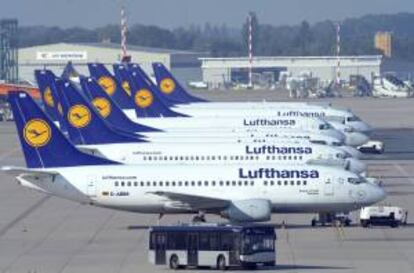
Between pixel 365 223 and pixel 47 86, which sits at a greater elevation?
pixel 47 86

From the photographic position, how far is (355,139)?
416ft

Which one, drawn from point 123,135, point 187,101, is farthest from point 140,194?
point 187,101

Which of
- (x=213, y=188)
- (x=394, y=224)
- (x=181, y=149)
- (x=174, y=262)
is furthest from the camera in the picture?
(x=181, y=149)

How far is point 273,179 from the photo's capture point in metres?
79.6

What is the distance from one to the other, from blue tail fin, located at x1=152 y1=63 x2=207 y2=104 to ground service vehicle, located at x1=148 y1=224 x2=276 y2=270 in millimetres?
77483

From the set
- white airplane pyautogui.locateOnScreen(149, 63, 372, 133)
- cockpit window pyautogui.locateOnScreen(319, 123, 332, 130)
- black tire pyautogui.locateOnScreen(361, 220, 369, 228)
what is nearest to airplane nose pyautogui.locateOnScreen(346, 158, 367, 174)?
black tire pyautogui.locateOnScreen(361, 220, 369, 228)

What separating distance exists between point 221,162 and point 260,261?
2562 centimetres

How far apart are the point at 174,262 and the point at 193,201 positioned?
12648mm

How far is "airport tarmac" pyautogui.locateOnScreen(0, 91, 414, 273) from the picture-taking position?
225 ft

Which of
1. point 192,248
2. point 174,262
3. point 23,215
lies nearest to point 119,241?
point 174,262

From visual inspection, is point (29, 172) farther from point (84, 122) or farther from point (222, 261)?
point (84, 122)

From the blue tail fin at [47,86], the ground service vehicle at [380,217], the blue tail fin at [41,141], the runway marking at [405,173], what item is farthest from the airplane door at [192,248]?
the runway marking at [405,173]

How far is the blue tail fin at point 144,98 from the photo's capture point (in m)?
127

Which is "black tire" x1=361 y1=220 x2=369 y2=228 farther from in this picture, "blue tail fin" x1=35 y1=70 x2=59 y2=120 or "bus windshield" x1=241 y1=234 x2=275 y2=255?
"blue tail fin" x1=35 y1=70 x2=59 y2=120
